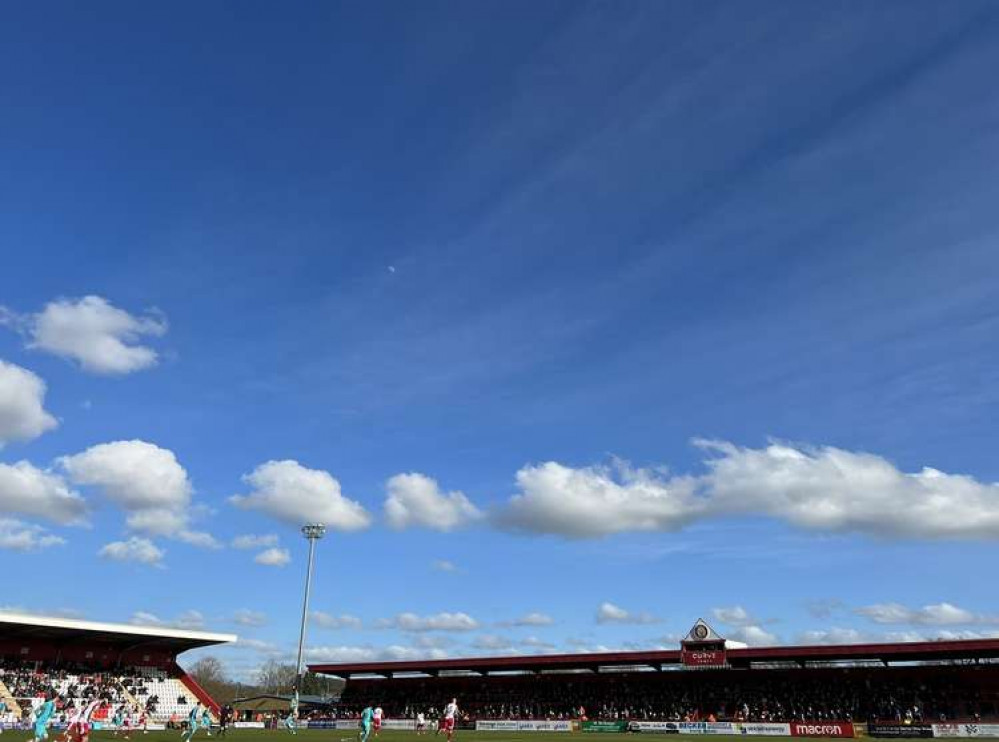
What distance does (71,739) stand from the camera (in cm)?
3123

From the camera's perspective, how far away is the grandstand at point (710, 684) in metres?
60.9

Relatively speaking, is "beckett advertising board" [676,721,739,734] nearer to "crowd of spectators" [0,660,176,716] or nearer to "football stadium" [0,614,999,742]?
"football stadium" [0,614,999,742]

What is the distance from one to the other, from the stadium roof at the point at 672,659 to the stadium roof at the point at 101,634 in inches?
535

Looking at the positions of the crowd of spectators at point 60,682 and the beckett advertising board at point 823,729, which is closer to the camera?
the beckett advertising board at point 823,729

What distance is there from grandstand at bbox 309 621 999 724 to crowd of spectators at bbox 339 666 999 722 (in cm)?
9

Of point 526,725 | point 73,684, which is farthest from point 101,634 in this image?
point 526,725

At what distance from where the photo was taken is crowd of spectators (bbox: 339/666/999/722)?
61.1 meters

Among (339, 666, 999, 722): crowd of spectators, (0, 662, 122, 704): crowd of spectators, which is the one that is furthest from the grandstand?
(0, 662, 122, 704): crowd of spectators

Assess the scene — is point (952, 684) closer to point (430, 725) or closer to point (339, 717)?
point (430, 725)

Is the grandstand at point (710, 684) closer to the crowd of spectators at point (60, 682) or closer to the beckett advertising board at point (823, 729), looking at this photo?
the beckett advertising board at point (823, 729)

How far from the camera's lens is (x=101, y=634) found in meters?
71.2

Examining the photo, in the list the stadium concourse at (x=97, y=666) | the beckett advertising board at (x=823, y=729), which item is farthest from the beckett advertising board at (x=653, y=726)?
the stadium concourse at (x=97, y=666)

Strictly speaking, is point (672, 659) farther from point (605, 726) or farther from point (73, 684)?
point (73, 684)

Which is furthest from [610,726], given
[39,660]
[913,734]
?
[39,660]
